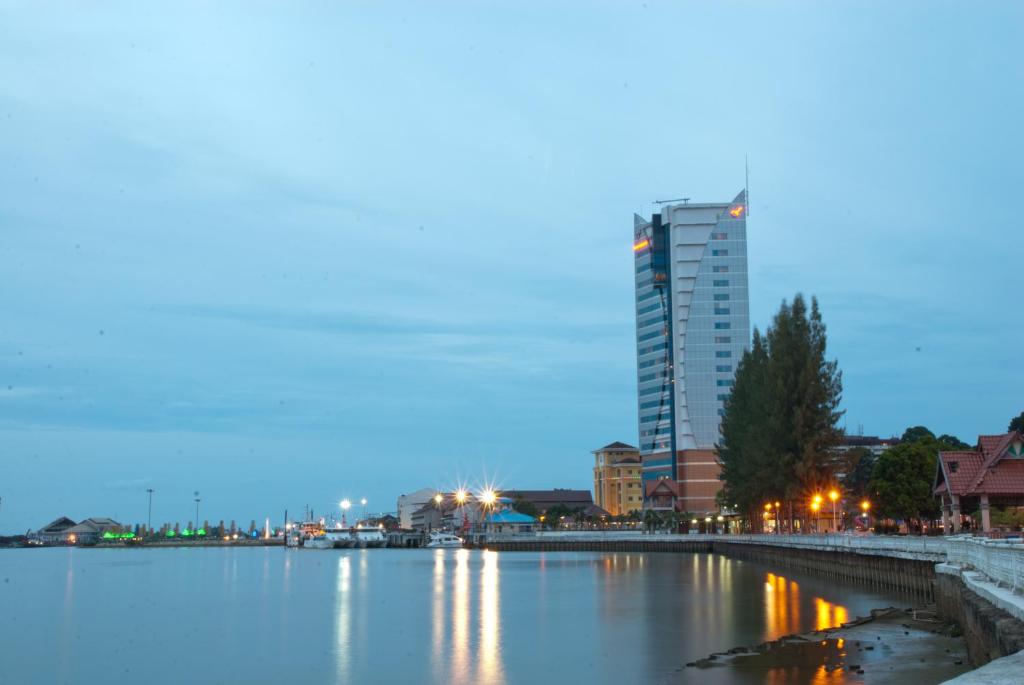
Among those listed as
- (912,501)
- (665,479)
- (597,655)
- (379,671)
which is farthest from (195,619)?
(665,479)

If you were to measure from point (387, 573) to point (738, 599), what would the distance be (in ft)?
165

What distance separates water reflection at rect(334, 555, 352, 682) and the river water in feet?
0.29

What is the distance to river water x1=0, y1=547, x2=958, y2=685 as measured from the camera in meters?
30.7

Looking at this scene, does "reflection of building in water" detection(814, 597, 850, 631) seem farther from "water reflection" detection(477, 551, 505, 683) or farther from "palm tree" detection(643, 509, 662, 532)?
"palm tree" detection(643, 509, 662, 532)

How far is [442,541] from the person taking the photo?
186500mm

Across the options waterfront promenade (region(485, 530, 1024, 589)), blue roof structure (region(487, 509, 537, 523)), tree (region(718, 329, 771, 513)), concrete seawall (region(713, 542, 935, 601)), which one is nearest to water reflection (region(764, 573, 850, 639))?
concrete seawall (region(713, 542, 935, 601))

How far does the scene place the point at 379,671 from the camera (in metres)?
31.0

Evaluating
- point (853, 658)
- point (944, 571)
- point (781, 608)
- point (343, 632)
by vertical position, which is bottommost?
point (343, 632)

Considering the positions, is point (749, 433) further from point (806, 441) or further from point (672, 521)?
point (672, 521)

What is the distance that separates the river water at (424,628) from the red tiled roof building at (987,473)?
29.0ft

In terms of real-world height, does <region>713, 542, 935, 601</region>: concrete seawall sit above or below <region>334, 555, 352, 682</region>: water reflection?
above

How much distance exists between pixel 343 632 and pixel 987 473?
35339 millimetres

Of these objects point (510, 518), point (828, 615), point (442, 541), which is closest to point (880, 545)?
point (828, 615)

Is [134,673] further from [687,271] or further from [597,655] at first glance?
[687,271]
